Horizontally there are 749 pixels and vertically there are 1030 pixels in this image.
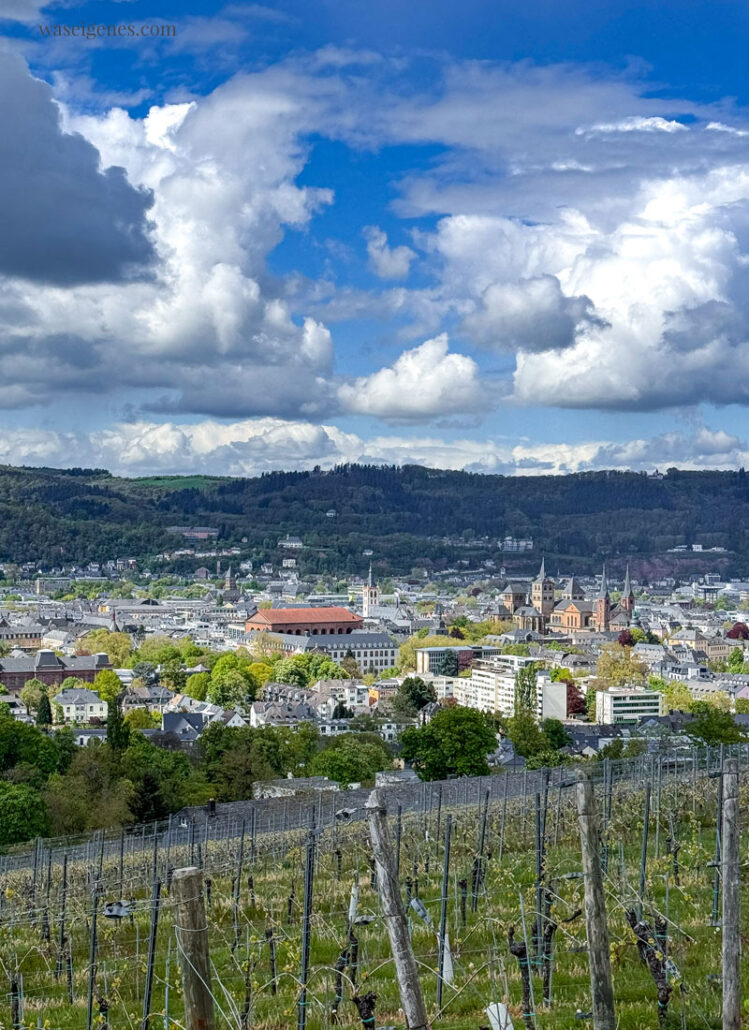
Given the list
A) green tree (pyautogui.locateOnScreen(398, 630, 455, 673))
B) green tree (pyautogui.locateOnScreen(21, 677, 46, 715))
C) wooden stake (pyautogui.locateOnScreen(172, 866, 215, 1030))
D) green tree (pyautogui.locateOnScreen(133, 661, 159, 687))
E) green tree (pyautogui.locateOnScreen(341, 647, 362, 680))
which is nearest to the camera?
wooden stake (pyautogui.locateOnScreen(172, 866, 215, 1030))

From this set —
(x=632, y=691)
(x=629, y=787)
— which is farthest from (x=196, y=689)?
(x=629, y=787)

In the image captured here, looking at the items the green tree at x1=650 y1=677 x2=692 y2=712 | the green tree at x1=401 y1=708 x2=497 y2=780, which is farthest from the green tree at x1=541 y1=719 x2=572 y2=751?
the green tree at x1=650 y1=677 x2=692 y2=712

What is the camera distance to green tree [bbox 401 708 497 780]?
114 feet

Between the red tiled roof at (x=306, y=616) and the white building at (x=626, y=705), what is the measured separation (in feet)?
164

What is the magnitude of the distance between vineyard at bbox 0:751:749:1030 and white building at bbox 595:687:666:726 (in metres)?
46.0

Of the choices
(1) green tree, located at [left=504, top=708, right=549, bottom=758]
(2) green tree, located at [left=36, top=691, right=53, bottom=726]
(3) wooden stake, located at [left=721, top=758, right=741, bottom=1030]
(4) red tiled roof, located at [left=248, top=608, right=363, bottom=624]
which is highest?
(3) wooden stake, located at [left=721, top=758, right=741, bottom=1030]

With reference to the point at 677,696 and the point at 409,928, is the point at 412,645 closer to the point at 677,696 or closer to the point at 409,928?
the point at 677,696

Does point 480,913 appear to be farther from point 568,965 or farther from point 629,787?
point 629,787

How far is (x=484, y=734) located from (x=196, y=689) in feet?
130

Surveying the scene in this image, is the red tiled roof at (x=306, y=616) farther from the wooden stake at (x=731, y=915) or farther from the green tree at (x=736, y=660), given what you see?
the wooden stake at (x=731, y=915)

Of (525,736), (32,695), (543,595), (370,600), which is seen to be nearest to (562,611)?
(543,595)

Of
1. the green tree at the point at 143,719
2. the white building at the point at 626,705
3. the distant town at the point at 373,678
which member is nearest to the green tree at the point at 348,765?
the distant town at the point at 373,678

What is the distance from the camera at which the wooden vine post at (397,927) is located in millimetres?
4691

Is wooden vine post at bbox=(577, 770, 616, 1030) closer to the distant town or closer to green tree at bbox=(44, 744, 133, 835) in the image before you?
the distant town
